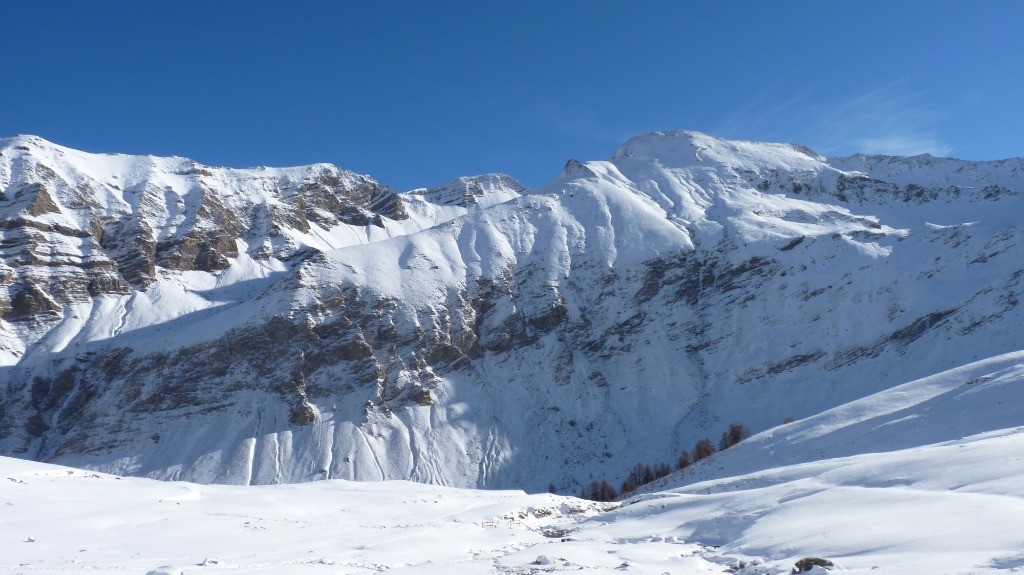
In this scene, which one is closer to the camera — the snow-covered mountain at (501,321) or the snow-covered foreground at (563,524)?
the snow-covered foreground at (563,524)

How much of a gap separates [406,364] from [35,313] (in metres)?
68.0

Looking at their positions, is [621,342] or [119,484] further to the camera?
[621,342]

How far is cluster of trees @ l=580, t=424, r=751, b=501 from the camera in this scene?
7594 centimetres

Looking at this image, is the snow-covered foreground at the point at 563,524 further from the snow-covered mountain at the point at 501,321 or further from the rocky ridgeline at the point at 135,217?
the rocky ridgeline at the point at 135,217

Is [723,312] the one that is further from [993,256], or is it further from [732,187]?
[732,187]

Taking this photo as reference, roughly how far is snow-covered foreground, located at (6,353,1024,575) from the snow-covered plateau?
0.57 feet

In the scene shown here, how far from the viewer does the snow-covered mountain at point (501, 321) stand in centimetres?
8794

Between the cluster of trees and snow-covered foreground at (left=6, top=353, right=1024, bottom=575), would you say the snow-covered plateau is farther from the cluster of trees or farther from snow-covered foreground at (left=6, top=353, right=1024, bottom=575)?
the cluster of trees

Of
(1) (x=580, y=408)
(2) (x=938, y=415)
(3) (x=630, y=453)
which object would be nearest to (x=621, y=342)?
(1) (x=580, y=408)

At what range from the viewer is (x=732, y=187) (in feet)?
478

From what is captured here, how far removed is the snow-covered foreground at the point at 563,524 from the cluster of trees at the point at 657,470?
1565 inches

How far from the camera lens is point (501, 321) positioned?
111 meters

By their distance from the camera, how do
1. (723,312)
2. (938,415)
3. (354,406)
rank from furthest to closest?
(723,312), (354,406), (938,415)

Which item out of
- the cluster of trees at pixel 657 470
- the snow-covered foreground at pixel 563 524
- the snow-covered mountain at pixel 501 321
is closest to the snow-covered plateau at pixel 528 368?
the snow-covered foreground at pixel 563 524
